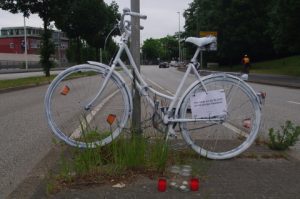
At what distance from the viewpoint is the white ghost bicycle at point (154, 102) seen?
5.87 m

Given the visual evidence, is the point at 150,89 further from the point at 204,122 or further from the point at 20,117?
the point at 20,117

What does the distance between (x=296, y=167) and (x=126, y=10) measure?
8.16 feet

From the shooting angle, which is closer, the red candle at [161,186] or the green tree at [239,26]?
the red candle at [161,186]

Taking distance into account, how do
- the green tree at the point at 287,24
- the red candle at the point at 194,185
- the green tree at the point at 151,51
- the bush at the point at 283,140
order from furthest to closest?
the green tree at the point at 151,51 < the green tree at the point at 287,24 < the bush at the point at 283,140 < the red candle at the point at 194,185

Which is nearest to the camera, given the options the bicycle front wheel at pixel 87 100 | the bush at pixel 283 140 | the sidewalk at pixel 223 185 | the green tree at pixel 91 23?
the sidewalk at pixel 223 185

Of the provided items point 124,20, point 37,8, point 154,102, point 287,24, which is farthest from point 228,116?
point 287,24

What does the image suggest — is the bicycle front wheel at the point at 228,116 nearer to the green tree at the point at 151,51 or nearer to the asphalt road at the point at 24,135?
the asphalt road at the point at 24,135

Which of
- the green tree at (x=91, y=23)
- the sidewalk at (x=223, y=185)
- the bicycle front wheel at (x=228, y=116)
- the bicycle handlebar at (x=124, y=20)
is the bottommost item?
the sidewalk at (x=223, y=185)

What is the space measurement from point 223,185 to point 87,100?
2.05 m

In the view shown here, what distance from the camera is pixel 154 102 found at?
595 centimetres

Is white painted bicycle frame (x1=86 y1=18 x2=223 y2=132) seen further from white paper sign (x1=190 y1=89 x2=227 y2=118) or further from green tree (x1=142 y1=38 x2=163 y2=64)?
green tree (x1=142 y1=38 x2=163 y2=64)

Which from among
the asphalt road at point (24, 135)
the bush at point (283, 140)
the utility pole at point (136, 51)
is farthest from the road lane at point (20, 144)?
the bush at point (283, 140)

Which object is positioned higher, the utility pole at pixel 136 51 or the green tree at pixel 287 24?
the green tree at pixel 287 24

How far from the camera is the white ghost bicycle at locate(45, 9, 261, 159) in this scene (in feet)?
19.3
